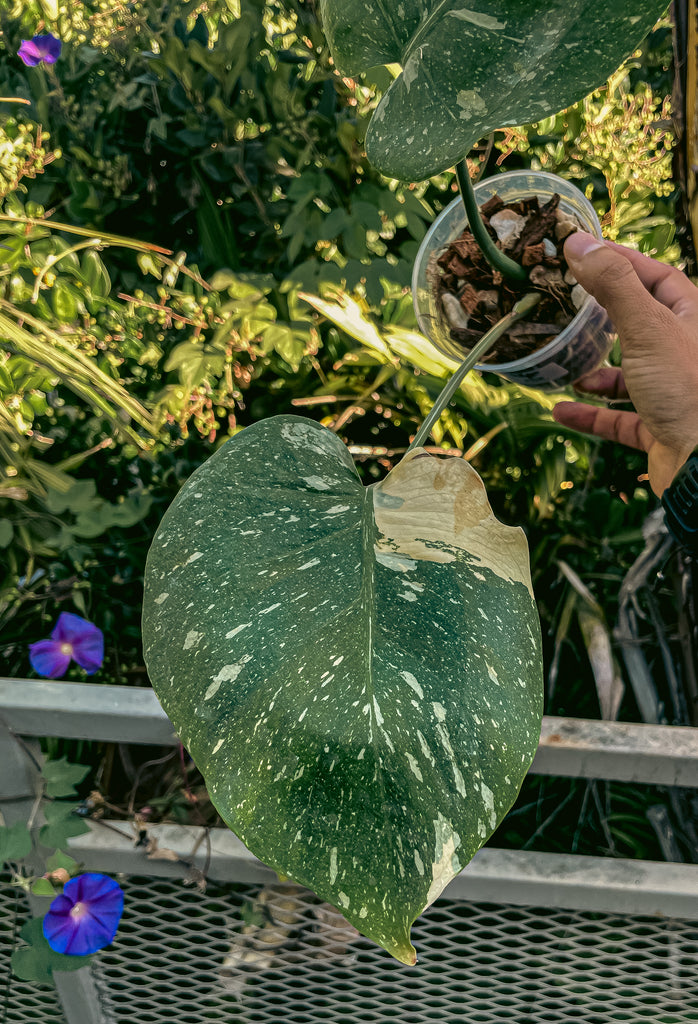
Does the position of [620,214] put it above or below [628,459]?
above

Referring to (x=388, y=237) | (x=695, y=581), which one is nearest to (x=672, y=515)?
(x=695, y=581)

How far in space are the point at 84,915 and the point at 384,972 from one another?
0.28 meters

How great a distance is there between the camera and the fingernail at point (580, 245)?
1.73ft

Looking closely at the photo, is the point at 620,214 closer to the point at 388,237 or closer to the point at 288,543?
the point at 388,237

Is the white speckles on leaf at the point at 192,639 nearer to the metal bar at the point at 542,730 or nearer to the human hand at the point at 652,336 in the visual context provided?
the metal bar at the point at 542,730

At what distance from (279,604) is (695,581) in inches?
22.5

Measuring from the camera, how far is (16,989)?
75 centimetres

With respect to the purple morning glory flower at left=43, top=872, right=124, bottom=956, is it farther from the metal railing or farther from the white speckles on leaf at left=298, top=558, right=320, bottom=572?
the white speckles on leaf at left=298, top=558, right=320, bottom=572

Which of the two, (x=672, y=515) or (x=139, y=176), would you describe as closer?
(x=672, y=515)

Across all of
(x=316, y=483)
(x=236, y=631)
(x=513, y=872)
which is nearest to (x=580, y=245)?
(x=316, y=483)

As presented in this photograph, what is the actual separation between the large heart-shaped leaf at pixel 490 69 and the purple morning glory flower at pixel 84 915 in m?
0.64

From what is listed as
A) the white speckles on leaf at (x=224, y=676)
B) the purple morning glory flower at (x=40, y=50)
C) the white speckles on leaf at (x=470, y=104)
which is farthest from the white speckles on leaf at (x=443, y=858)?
the purple morning glory flower at (x=40, y=50)

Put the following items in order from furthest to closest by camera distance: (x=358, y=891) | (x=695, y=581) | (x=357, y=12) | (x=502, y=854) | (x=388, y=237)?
(x=388, y=237) < (x=695, y=581) < (x=502, y=854) < (x=357, y=12) < (x=358, y=891)

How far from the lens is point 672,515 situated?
55cm
